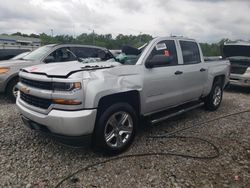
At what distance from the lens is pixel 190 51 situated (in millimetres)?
5328

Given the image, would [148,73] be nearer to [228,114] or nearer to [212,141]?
[212,141]

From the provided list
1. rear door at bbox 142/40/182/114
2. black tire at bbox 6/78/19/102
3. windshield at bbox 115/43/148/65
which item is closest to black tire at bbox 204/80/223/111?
rear door at bbox 142/40/182/114

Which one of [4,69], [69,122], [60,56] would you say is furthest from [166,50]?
[4,69]

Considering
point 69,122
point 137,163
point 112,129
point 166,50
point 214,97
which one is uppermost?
point 166,50

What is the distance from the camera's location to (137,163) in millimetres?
3502

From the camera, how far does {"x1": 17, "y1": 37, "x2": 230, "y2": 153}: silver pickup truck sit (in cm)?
317

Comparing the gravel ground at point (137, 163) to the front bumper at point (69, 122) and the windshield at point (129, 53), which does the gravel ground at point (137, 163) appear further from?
the windshield at point (129, 53)

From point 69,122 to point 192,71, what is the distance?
3.04 meters

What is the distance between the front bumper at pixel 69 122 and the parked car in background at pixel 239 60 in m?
7.35

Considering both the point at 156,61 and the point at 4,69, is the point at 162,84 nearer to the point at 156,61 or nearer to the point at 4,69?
the point at 156,61

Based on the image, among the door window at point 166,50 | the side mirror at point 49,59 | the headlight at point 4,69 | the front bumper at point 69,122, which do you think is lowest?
the front bumper at point 69,122

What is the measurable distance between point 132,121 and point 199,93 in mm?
2335

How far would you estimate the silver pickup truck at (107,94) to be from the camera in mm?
3170

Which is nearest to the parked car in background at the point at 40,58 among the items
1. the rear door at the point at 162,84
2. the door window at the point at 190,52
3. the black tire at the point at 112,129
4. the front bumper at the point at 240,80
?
the door window at the point at 190,52
